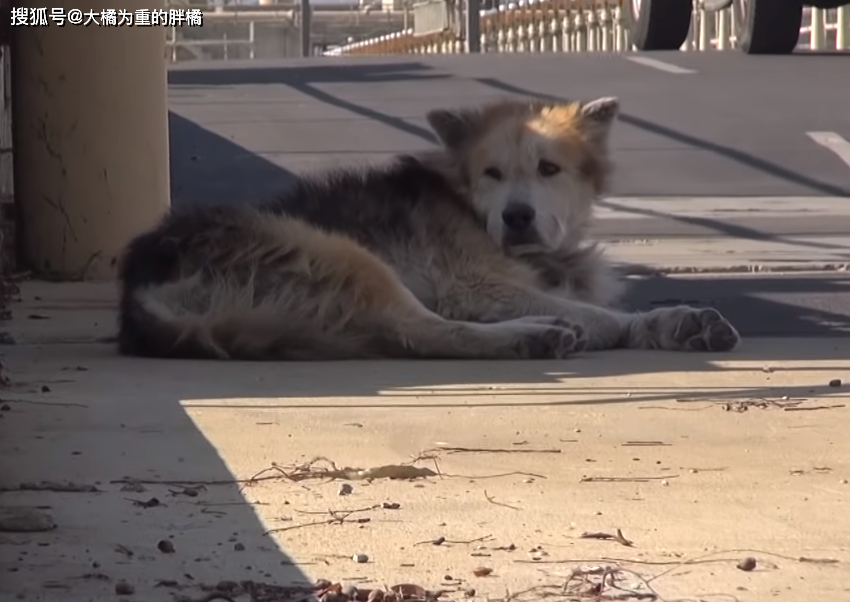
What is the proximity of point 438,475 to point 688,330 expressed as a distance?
265 centimetres

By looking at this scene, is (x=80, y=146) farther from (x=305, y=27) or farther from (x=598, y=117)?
(x=305, y=27)

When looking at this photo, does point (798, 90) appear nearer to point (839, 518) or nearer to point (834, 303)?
point (834, 303)

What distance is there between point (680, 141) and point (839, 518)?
11709 mm

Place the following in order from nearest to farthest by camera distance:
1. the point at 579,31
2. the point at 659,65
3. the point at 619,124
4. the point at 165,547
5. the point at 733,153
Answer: the point at 165,547, the point at 733,153, the point at 619,124, the point at 659,65, the point at 579,31

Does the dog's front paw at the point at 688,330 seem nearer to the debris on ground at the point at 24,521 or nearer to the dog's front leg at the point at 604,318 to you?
the dog's front leg at the point at 604,318

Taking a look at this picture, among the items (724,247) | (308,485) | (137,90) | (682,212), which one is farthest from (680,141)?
(308,485)

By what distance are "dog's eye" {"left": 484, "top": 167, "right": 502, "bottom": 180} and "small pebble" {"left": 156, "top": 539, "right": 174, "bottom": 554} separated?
3.91m

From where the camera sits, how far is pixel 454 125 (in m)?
7.27

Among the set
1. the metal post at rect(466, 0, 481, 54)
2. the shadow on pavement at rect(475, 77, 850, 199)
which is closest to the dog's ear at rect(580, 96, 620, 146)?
the shadow on pavement at rect(475, 77, 850, 199)

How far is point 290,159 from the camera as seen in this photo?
14.0m

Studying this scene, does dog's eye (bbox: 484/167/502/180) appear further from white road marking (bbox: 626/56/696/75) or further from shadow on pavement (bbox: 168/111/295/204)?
white road marking (bbox: 626/56/696/75)

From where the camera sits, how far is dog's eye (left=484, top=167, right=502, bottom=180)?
7.00m

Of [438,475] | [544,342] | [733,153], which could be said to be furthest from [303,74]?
[438,475]

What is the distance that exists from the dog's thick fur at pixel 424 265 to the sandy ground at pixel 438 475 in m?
0.17
